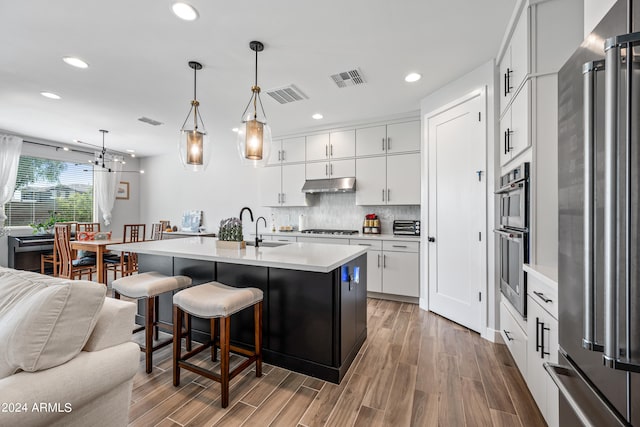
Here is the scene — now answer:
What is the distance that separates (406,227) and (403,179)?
0.70 meters

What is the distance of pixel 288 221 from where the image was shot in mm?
5266

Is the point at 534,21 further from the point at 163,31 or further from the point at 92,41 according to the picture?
the point at 92,41

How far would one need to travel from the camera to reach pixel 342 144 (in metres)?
4.41

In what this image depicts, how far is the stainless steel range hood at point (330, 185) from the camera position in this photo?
424 centimetres

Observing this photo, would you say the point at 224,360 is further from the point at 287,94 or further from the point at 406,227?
the point at 406,227

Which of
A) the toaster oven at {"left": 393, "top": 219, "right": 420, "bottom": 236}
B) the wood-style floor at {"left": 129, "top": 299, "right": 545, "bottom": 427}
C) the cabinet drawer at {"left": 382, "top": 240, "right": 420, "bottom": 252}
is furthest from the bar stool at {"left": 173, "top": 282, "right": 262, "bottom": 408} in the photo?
the toaster oven at {"left": 393, "top": 219, "right": 420, "bottom": 236}

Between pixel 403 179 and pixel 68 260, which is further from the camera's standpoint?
pixel 68 260

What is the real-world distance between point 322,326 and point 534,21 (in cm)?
262

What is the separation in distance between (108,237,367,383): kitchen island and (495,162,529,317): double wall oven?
114 cm

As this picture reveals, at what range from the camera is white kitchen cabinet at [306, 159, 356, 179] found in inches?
170

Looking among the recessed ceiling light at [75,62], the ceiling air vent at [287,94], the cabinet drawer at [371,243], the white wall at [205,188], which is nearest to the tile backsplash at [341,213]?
A: the cabinet drawer at [371,243]

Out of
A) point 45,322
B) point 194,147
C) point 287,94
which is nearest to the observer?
point 45,322

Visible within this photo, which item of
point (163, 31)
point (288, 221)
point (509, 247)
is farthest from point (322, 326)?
point (288, 221)

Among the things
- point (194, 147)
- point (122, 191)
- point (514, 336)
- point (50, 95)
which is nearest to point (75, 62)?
point (50, 95)
